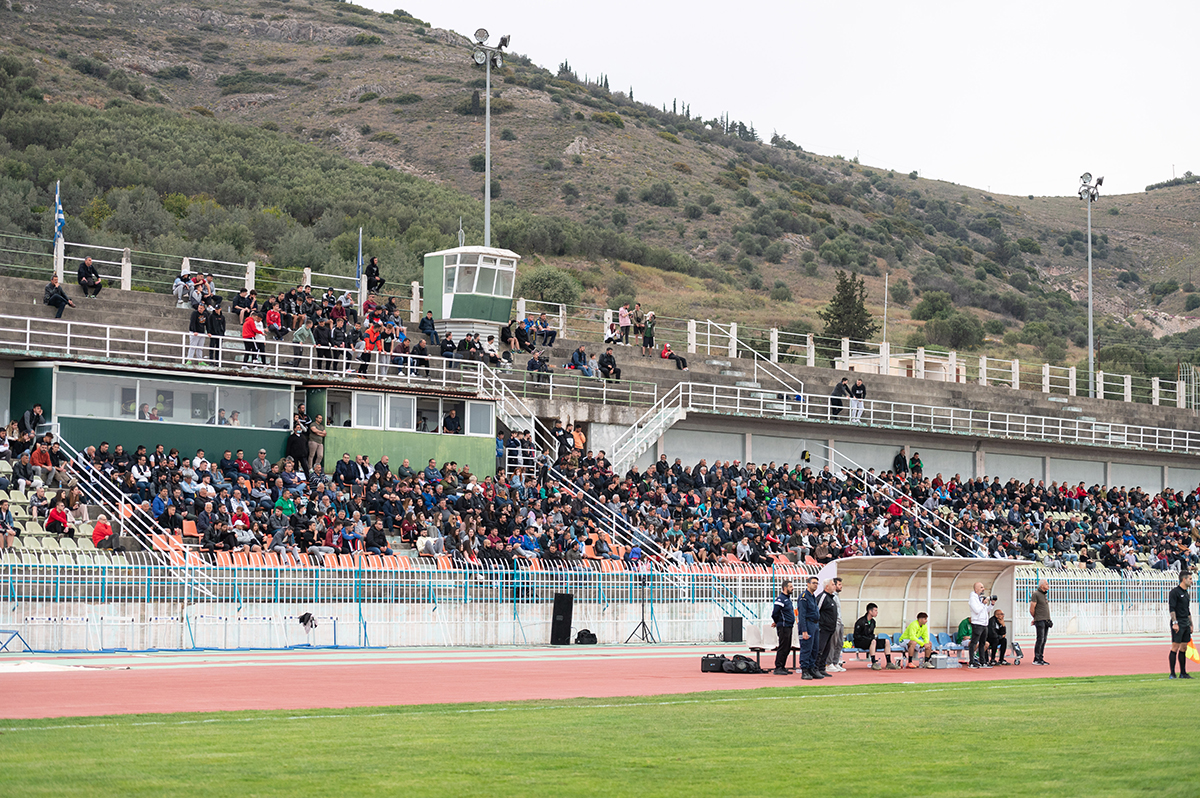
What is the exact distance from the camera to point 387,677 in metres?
20.0

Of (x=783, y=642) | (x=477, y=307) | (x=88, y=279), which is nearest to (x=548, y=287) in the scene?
(x=477, y=307)

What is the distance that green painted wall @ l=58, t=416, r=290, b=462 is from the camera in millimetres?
32031

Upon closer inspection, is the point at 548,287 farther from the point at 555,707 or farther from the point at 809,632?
the point at 555,707

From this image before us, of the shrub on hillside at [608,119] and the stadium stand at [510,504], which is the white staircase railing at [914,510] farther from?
the shrub on hillside at [608,119]

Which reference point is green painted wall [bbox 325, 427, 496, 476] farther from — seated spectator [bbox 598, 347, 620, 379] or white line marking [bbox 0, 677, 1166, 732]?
white line marking [bbox 0, 677, 1166, 732]

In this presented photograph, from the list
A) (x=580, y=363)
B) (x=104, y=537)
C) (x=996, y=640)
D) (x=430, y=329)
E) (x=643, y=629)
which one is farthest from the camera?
(x=580, y=363)

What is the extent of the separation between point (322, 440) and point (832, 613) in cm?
1729

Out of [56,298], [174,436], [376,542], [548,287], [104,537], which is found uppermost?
[548,287]

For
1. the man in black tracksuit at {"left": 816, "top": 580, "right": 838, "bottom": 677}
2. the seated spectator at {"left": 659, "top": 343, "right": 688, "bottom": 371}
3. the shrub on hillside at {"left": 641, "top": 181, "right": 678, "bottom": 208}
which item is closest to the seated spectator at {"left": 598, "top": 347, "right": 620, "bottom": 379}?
the seated spectator at {"left": 659, "top": 343, "right": 688, "bottom": 371}

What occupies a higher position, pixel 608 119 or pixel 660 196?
pixel 608 119

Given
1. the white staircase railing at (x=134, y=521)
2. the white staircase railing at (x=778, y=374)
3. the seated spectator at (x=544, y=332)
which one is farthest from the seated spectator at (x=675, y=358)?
the white staircase railing at (x=134, y=521)

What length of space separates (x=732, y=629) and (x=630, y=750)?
18925 mm

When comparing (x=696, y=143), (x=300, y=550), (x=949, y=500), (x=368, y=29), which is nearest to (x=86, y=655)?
(x=300, y=550)

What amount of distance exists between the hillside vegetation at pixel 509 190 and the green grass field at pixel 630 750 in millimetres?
50522
